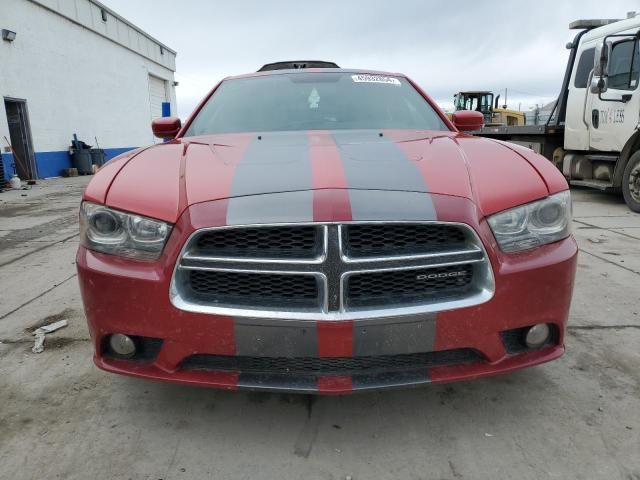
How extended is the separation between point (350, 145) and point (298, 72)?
125 cm

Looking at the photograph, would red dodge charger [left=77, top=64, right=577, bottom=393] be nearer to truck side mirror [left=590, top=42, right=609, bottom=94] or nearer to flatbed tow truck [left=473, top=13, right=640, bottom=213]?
truck side mirror [left=590, top=42, right=609, bottom=94]

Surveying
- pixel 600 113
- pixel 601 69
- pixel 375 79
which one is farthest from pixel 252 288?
pixel 600 113

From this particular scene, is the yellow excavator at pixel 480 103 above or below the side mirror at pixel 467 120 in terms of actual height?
above

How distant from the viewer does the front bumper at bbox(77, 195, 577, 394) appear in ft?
4.95

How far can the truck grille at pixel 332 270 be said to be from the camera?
1.51m

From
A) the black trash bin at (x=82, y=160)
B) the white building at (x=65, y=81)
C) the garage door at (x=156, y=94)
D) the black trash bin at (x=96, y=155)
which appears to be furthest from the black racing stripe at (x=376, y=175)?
the garage door at (x=156, y=94)

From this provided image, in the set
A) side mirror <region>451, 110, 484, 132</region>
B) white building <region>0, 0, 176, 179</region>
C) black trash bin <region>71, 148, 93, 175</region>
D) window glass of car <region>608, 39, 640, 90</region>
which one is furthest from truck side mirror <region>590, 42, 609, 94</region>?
black trash bin <region>71, 148, 93, 175</region>

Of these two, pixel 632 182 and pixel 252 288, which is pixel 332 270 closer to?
pixel 252 288

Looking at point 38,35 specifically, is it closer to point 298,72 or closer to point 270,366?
point 298,72

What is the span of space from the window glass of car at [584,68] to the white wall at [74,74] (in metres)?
13.3

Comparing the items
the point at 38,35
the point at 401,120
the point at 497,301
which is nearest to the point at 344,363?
the point at 497,301

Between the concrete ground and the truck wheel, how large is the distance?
4.73m

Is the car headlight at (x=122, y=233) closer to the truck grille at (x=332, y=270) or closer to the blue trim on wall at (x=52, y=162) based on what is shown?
the truck grille at (x=332, y=270)

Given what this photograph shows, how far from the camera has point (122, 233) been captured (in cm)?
163
